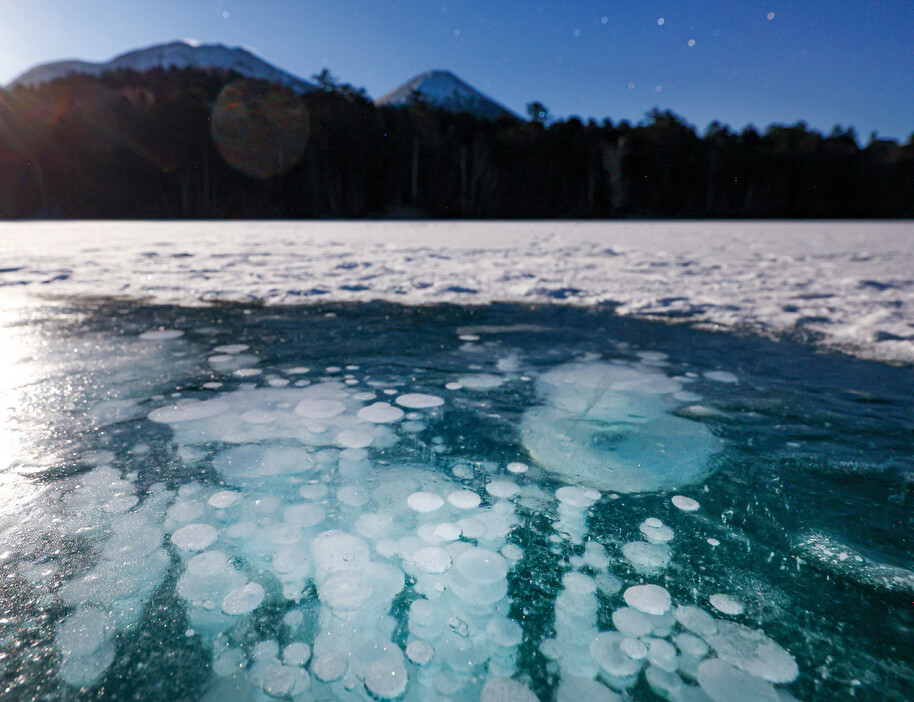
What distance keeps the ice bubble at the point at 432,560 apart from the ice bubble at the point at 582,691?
316mm

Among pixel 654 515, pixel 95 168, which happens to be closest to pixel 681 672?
pixel 654 515

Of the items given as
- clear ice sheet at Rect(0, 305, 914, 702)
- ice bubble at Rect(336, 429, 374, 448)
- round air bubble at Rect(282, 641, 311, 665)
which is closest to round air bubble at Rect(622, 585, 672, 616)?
clear ice sheet at Rect(0, 305, 914, 702)

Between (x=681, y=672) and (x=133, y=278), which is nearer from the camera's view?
(x=681, y=672)

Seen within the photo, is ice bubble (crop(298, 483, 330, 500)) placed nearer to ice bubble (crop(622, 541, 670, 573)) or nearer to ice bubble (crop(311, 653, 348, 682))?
ice bubble (crop(311, 653, 348, 682))

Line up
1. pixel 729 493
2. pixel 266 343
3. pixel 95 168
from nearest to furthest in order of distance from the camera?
pixel 729 493 → pixel 266 343 → pixel 95 168

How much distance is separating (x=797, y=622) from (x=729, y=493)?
0.43 meters

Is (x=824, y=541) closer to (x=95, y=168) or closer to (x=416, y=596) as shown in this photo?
(x=416, y=596)

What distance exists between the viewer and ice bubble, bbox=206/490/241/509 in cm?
121

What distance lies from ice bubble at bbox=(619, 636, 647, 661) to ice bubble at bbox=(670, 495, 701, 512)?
1.54 ft

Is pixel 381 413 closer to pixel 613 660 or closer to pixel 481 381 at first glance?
pixel 481 381

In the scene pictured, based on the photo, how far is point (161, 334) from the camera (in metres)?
2.91

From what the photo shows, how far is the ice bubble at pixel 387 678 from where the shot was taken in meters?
0.74

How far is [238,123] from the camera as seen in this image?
27.0 m

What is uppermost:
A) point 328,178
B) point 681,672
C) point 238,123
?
point 238,123
